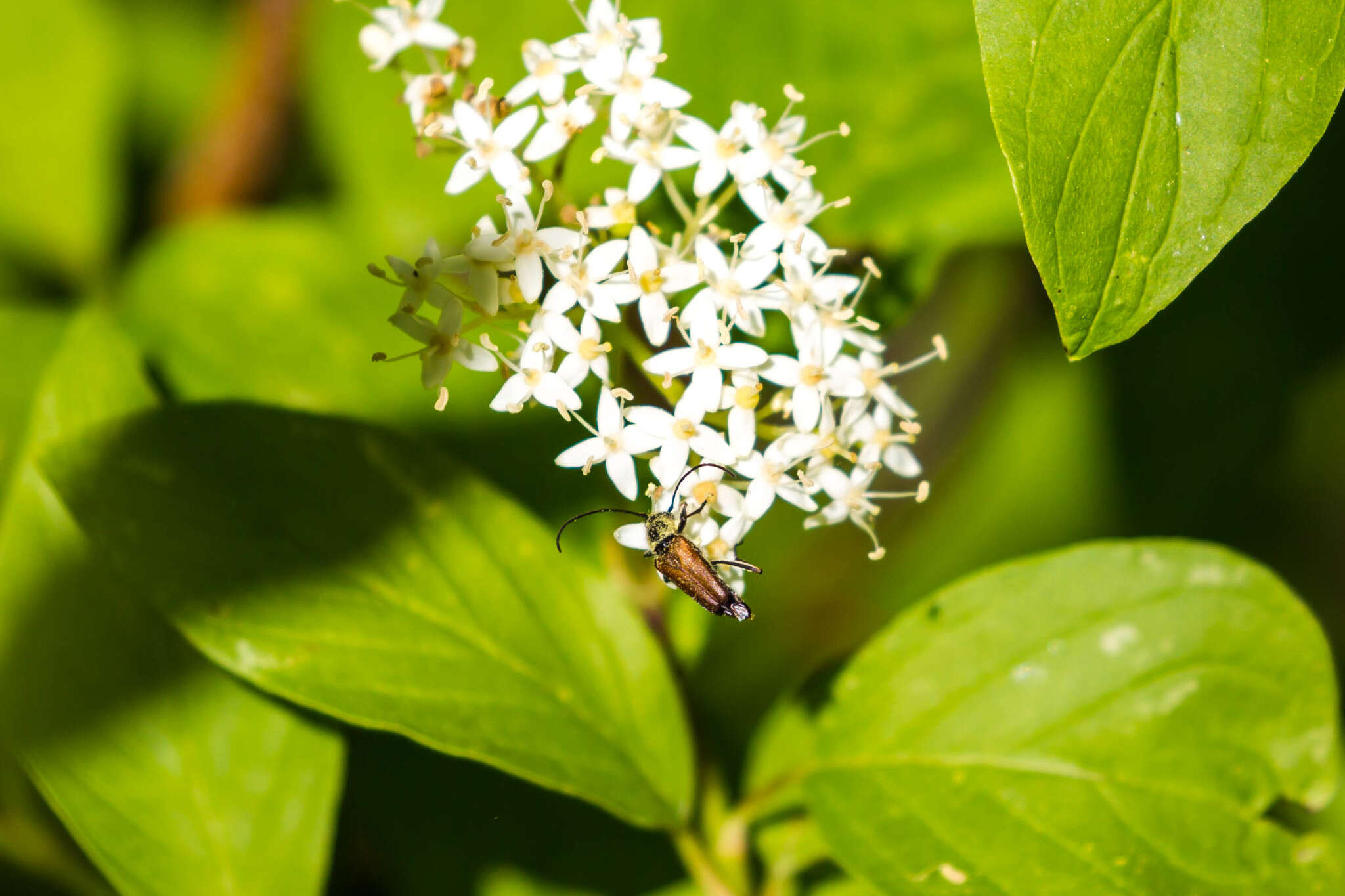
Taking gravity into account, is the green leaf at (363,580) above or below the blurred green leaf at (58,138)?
below

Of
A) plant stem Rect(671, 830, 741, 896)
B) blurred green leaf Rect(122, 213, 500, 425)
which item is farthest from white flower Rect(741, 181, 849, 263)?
plant stem Rect(671, 830, 741, 896)

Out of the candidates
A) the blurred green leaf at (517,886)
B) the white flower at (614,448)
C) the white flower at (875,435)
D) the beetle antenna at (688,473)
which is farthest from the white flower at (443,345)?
the blurred green leaf at (517,886)

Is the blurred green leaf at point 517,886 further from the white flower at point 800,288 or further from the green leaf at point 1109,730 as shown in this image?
the white flower at point 800,288

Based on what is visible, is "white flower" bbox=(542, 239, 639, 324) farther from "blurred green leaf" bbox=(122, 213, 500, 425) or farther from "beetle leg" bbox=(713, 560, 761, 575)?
"blurred green leaf" bbox=(122, 213, 500, 425)

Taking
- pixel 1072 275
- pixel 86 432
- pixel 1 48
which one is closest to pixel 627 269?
pixel 1072 275

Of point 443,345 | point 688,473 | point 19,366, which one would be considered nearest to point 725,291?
point 688,473

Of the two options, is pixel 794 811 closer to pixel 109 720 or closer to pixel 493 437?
pixel 493 437
